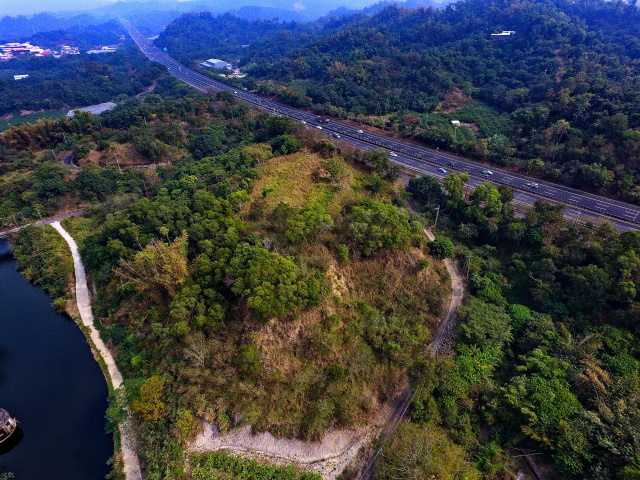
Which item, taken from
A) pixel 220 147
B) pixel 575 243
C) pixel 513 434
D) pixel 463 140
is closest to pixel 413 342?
pixel 513 434

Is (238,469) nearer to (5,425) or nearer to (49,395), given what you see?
(5,425)

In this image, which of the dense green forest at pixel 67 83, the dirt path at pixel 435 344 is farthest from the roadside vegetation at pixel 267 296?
the dense green forest at pixel 67 83

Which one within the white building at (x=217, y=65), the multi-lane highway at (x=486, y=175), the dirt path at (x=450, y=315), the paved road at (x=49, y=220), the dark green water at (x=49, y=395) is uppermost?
the white building at (x=217, y=65)

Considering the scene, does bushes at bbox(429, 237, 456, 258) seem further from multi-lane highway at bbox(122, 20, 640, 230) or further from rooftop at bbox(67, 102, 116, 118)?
rooftop at bbox(67, 102, 116, 118)

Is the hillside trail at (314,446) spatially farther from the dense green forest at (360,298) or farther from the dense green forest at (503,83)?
the dense green forest at (503,83)

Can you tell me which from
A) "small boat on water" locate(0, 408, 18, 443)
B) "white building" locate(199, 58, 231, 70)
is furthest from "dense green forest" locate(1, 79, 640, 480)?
"white building" locate(199, 58, 231, 70)

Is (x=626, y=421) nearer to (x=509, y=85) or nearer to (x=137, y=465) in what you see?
(x=137, y=465)

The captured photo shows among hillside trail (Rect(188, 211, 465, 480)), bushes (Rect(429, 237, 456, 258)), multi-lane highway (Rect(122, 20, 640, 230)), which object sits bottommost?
hillside trail (Rect(188, 211, 465, 480))
